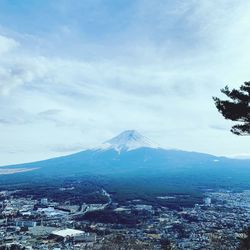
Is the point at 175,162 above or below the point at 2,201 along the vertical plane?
above

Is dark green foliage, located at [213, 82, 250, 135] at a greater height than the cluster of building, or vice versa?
dark green foliage, located at [213, 82, 250, 135]

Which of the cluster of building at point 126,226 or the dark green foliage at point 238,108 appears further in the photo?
the cluster of building at point 126,226

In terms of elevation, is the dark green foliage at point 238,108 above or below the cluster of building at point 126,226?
above

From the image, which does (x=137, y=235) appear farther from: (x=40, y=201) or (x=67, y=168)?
(x=67, y=168)

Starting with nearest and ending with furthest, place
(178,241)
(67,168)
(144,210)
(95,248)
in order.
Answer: (95,248)
(178,241)
(144,210)
(67,168)

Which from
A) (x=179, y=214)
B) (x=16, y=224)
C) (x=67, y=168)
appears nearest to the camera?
(x=16, y=224)

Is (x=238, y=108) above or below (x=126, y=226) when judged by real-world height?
above

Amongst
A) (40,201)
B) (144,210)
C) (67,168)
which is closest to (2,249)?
(144,210)

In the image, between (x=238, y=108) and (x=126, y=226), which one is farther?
(x=126, y=226)
